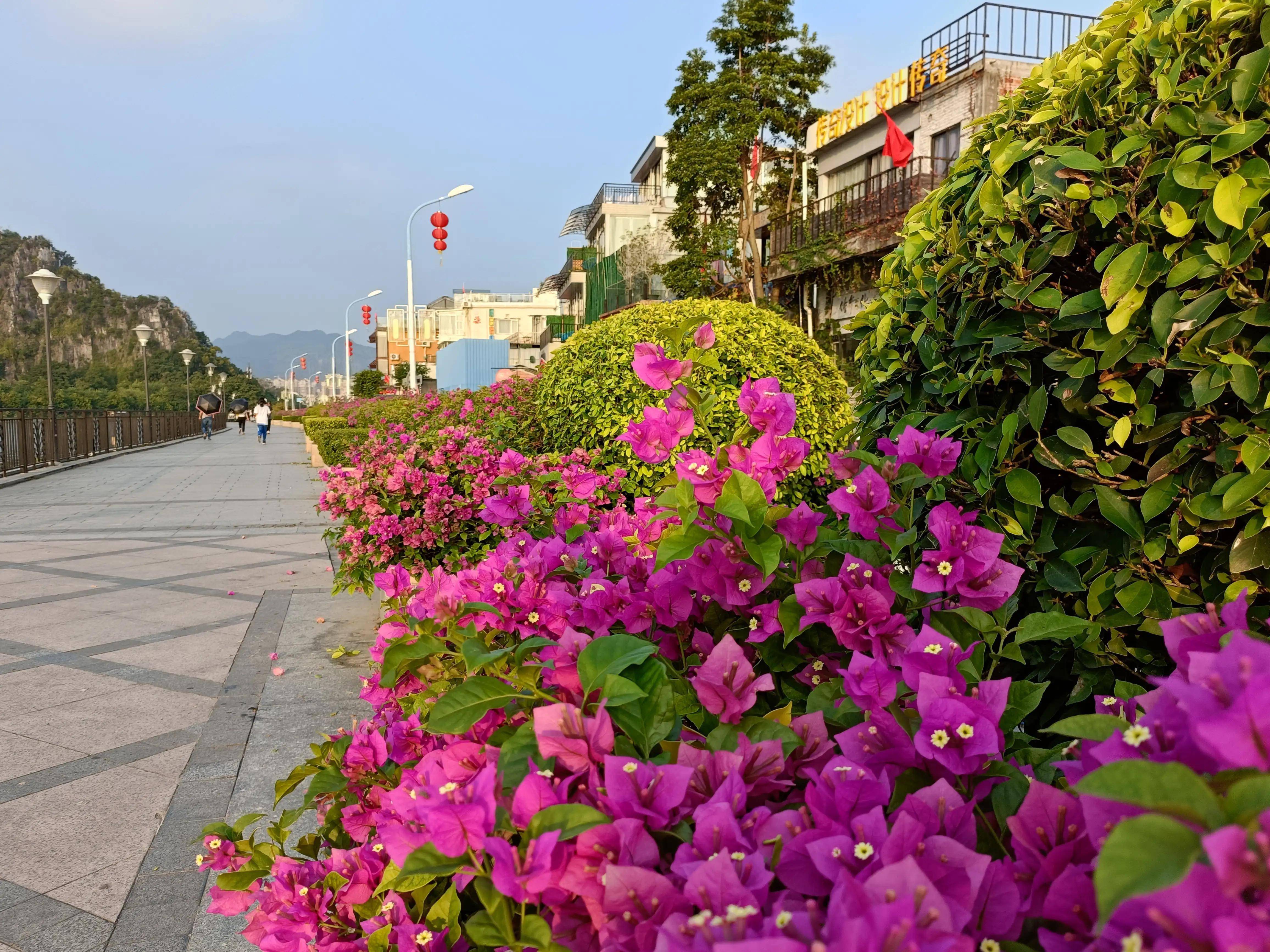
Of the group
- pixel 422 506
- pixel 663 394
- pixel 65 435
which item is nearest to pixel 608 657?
pixel 663 394

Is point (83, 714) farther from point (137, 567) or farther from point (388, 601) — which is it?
point (137, 567)

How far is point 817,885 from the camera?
2.73ft

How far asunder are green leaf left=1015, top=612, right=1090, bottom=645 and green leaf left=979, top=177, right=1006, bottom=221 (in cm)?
93

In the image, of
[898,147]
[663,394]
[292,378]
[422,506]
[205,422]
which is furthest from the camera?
[292,378]

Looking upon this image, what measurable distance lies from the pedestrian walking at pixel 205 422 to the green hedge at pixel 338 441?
26748 mm

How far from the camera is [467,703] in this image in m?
1.08

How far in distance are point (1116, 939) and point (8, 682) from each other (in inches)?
224

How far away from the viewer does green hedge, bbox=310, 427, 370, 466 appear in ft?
41.8

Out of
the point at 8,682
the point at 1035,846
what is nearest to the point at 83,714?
the point at 8,682

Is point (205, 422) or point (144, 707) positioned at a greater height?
point (205, 422)

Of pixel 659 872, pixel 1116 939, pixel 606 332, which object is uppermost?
pixel 606 332

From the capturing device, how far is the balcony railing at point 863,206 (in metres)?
19.4

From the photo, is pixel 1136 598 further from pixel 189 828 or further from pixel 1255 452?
pixel 189 828

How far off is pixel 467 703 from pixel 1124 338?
1293 millimetres
